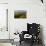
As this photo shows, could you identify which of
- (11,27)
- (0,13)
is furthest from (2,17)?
(11,27)

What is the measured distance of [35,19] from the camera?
4.65 meters

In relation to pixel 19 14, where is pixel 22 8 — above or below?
above

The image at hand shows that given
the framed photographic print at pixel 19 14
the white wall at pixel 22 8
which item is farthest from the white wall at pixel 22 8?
the framed photographic print at pixel 19 14

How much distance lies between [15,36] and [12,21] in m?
0.61

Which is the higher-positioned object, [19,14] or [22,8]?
[22,8]

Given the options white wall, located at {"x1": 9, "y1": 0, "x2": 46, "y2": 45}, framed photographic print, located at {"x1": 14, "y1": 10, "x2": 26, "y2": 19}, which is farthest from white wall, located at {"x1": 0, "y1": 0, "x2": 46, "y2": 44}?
framed photographic print, located at {"x1": 14, "y1": 10, "x2": 26, "y2": 19}

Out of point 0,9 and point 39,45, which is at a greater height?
point 0,9

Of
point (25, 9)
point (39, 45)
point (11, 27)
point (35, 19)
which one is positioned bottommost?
point (39, 45)

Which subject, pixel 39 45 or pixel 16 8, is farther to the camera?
pixel 16 8

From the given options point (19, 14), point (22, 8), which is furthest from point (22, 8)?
point (19, 14)

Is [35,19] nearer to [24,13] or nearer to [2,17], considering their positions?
[24,13]

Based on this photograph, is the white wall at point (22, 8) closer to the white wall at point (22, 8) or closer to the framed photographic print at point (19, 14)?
the white wall at point (22, 8)

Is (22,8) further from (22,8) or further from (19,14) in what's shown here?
(19,14)

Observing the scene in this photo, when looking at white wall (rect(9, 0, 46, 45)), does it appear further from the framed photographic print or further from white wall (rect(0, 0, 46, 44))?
the framed photographic print
